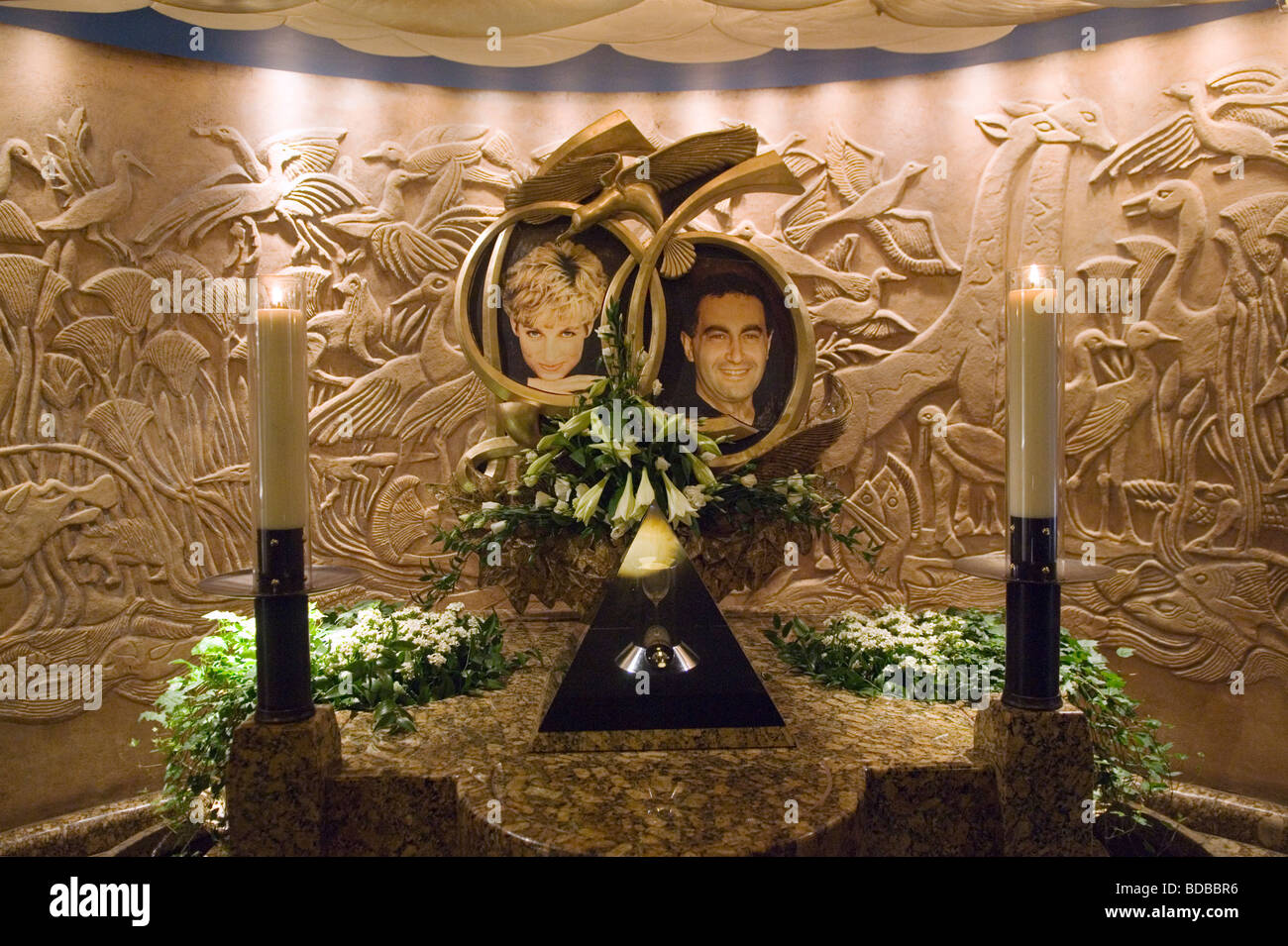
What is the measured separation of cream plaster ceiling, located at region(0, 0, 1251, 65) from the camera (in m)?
3.81

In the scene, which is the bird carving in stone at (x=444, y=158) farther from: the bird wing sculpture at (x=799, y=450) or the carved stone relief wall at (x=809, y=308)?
the bird wing sculpture at (x=799, y=450)

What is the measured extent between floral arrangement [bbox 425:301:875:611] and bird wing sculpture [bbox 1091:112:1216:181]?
2666 millimetres

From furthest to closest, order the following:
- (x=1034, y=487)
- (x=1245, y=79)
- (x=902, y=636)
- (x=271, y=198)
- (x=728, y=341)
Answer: (x=271, y=198)
(x=1245, y=79)
(x=728, y=341)
(x=902, y=636)
(x=1034, y=487)

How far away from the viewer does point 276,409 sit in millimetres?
1729

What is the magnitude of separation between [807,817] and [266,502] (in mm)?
1296

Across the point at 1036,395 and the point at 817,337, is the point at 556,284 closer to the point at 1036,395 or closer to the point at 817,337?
the point at 1036,395

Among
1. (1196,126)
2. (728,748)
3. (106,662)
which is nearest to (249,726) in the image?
(728,748)

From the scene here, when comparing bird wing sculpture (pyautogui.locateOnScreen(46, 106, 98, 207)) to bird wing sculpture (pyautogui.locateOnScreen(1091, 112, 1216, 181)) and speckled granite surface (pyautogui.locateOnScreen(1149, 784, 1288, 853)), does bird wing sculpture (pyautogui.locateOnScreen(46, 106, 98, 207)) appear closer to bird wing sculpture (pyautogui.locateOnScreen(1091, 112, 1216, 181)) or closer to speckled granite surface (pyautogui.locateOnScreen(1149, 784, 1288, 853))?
bird wing sculpture (pyautogui.locateOnScreen(1091, 112, 1216, 181))

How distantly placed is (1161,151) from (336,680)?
170 inches

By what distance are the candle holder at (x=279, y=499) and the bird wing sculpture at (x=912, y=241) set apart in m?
3.43

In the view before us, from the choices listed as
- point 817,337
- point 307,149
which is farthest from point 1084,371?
point 307,149

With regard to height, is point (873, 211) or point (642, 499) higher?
point (873, 211)

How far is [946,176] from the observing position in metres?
4.35

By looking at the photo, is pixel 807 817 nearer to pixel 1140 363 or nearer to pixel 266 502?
pixel 266 502
